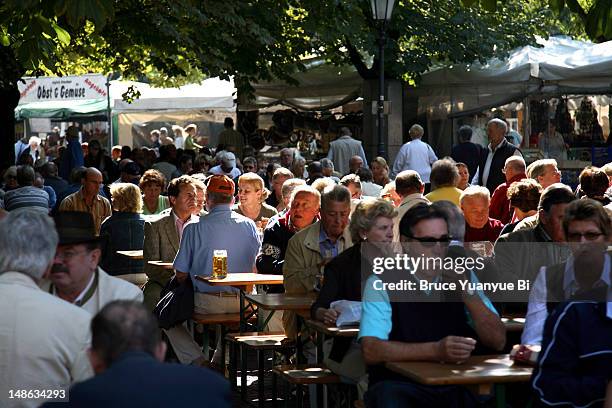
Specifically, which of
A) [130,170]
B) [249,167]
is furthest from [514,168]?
[249,167]

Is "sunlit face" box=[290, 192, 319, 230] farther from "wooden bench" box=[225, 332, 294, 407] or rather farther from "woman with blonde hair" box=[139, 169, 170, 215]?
"woman with blonde hair" box=[139, 169, 170, 215]

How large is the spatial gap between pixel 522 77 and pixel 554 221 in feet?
44.2

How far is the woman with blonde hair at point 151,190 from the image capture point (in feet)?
42.0

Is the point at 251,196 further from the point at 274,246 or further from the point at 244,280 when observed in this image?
the point at 244,280

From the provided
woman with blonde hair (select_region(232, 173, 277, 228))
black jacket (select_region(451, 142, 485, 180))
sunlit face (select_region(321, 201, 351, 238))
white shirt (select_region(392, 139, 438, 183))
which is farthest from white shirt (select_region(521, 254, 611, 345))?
white shirt (select_region(392, 139, 438, 183))

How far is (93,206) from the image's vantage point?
13422 millimetres

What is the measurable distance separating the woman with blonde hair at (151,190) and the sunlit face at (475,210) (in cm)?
362

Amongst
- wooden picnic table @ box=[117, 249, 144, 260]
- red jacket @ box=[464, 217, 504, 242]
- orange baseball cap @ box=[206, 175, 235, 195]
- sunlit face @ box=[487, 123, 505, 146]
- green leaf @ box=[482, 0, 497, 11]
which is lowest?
wooden picnic table @ box=[117, 249, 144, 260]

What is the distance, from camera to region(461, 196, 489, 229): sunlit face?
10.5 meters

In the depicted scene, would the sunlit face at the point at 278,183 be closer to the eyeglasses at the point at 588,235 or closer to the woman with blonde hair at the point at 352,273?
the woman with blonde hair at the point at 352,273

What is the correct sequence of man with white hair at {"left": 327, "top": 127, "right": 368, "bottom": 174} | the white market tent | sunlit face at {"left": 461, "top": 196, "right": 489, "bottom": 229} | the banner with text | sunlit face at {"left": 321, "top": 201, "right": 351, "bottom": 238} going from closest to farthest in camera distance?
sunlit face at {"left": 321, "top": 201, "right": 351, "bottom": 238} < sunlit face at {"left": 461, "top": 196, "right": 489, "bottom": 229} < man with white hair at {"left": 327, "top": 127, "right": 368, "bottom": 174} < the banner with text < the white market tent

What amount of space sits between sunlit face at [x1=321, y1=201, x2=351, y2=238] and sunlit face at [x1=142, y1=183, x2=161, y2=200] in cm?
412

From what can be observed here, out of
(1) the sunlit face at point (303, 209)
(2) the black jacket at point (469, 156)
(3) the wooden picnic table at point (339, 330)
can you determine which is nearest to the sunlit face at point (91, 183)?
(1) the sunlit face at point (303, 209)

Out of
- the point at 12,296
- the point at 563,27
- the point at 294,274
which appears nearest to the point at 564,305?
the point at 12,296
